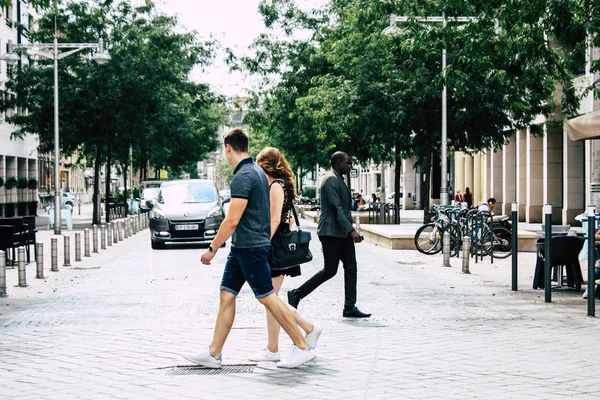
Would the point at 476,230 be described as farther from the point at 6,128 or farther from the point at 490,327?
the point at 6,128

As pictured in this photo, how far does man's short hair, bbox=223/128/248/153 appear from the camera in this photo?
718 centimetres

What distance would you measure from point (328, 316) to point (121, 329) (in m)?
2.34

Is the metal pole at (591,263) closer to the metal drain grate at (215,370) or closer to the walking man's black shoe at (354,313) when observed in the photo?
the walking man's black shoe at (354,313)

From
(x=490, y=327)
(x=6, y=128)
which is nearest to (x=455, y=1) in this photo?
(x=490, y=327)

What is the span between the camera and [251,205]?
7.07 metres

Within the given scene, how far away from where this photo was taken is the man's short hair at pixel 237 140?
7.18 metres

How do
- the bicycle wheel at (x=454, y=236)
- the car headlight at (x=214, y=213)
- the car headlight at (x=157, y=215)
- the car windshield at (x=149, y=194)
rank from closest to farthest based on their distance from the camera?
1. the bicycle wheel at (x=454, y=236)
2. the car headlight at (x=157, y=215)
3. the car headlight at (x=214, y=213)
4. the car windshield at (x=149, y=194)

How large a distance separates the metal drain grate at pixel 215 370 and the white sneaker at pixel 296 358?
0.25 metres

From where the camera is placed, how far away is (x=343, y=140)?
33.8 m

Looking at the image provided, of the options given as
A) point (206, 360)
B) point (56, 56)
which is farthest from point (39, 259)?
point (56, 56)

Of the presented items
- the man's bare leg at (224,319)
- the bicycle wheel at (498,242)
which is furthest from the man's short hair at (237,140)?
the bicycle wheel at (498,242)

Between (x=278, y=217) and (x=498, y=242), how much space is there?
14.1 metres

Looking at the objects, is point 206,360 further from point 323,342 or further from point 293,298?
point 293,298

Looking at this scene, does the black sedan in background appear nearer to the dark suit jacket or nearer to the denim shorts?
the dark suit jacket
